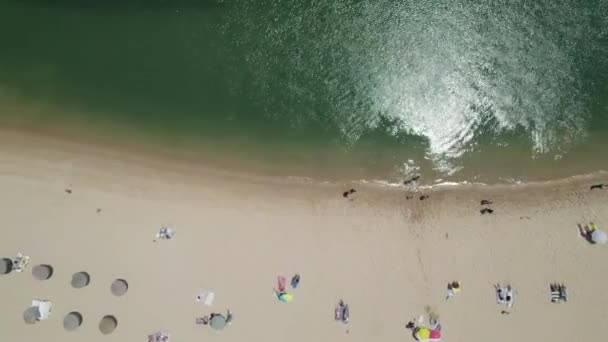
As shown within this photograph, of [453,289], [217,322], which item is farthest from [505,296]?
[217,322]

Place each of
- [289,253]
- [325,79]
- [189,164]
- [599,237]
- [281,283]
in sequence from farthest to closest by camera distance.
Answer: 1. [325,79]
2. [189,164]
3. [289,253]
4. [281,283]
5. [599,237]

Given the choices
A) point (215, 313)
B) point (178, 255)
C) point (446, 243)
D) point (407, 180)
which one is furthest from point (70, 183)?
point (446, 243)

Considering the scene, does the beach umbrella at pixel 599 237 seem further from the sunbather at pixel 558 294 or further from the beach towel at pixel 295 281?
the beach towel at pixel 295 281

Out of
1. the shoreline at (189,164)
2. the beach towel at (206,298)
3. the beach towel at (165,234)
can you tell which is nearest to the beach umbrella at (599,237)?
the shoreline at (189,164)

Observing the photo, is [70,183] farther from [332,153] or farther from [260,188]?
[332,153]

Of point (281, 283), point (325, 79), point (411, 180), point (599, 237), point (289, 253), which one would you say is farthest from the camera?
point (325, 79)

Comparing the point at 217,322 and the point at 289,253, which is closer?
the point at 217,322

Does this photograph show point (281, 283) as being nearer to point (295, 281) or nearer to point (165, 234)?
point (295, 281)
